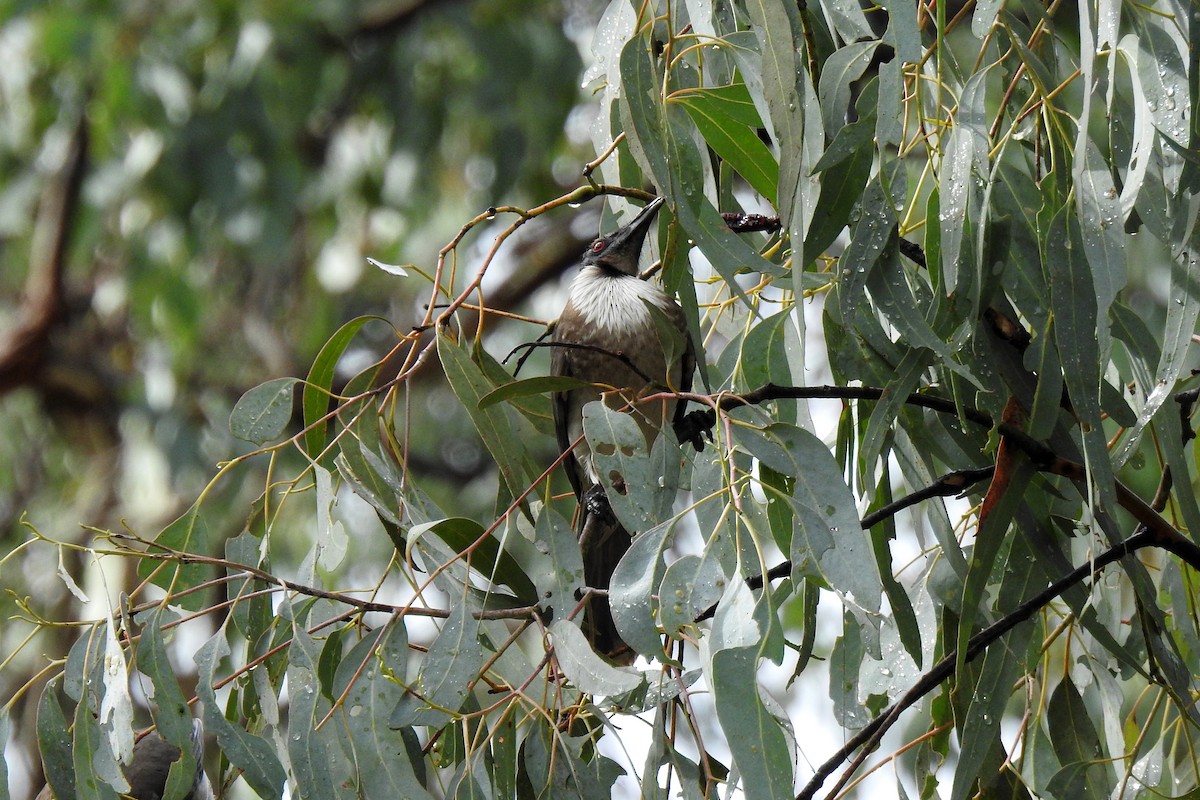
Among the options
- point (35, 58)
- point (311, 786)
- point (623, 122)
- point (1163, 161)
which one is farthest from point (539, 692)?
point (35, 58)

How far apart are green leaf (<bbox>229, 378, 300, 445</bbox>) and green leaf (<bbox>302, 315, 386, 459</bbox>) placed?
41 mm

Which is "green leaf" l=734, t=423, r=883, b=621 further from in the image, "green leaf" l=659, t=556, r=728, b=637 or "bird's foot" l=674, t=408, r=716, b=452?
"bird's foot" l=674, t=408, r=716, b=452

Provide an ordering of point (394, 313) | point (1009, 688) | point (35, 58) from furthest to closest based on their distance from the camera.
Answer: point (394, 313)
point (35, 58)
point (1009, 688)

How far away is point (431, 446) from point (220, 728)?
5895 millimetres

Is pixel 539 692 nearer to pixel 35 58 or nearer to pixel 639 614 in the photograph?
pixel 639 614

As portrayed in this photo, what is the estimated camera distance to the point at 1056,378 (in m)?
1.55

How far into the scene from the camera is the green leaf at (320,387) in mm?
1980

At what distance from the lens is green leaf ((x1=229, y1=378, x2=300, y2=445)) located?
6.21 feet

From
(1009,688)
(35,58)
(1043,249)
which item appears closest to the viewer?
(1043,249)

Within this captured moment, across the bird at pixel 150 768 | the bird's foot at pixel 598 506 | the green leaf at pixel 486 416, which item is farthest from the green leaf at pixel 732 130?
the bird at pixel 150 768

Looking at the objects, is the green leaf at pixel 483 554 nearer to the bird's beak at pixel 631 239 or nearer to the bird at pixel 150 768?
the bird at pixel 150 768

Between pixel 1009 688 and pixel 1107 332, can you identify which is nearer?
pixel 1107 332

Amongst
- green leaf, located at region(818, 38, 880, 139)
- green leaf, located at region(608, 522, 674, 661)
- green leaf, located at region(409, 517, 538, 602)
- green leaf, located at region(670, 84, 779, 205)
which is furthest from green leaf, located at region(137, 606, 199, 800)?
green leaf, located at region(818, 38, 880, 139)

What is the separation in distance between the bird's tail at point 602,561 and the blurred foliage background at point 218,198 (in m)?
2.94
